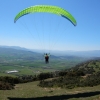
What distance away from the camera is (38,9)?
25750 millimetres

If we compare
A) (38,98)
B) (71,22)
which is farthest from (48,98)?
(71,22)

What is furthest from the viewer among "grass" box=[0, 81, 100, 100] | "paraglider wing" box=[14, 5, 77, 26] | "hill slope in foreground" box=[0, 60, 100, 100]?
"hill slope in foreground" box=[0, 60, 100, 100]

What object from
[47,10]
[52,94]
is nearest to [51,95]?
[52,94]

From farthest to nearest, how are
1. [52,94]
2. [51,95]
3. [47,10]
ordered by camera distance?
[52,94]
[51,95]
[47,10]

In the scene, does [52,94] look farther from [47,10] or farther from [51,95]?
[47,10]

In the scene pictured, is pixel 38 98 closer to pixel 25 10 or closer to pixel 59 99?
pixel 59 99

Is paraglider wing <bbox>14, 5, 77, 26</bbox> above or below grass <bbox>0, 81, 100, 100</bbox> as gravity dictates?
above

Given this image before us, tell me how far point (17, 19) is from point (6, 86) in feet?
57.0

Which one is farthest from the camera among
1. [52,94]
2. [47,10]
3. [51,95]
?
[52,94]

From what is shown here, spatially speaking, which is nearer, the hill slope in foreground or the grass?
the grass

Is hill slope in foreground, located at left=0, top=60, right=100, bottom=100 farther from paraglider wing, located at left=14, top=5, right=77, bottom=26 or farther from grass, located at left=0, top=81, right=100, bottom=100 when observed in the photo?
paraglider wing, located at left=14, top=5, right=77, bottom=26

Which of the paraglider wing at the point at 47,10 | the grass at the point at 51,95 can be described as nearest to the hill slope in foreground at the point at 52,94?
the grass at the point at 51,95

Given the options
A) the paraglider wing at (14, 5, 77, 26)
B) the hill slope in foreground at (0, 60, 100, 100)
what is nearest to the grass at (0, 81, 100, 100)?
the hill slope in foreground at (0, 60, 100, 100)

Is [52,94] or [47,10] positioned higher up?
[47,10]
